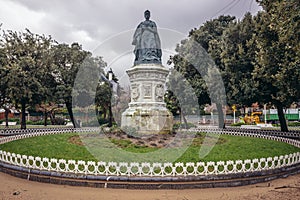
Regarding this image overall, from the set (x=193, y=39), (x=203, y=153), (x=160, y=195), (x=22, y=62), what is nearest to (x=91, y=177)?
(x=160, y=195)

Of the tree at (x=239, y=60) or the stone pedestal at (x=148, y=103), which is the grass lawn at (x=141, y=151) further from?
the tree at (x=239, y=60)

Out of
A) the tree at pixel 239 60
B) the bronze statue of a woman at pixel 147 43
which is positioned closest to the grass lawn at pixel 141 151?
the bronze statue of a woman at pixel 147 43

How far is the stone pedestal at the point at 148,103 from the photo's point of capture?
18422 mm

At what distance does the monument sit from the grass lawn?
7.38 ft

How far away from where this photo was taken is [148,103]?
19234 millimetres

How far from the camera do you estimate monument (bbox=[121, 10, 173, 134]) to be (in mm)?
18453

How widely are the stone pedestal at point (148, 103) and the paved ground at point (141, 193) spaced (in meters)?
8.75

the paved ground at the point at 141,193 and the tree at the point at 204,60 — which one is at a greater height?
the tree at the point at 204,60

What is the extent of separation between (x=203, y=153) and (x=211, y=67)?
17745 mm

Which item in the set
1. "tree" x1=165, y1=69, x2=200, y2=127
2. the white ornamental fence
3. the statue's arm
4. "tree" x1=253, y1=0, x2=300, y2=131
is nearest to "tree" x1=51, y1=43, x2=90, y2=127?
"tree" x1=165, y1=69, x2=200, y2=127

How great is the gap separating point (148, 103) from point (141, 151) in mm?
5533

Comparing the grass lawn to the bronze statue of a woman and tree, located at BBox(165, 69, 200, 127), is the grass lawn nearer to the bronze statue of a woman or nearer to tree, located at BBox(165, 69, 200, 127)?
the bronze statue of a woman

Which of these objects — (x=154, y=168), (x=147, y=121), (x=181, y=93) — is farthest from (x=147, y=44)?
(x=181, y=93)

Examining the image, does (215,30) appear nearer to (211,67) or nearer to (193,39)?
(193,39)
